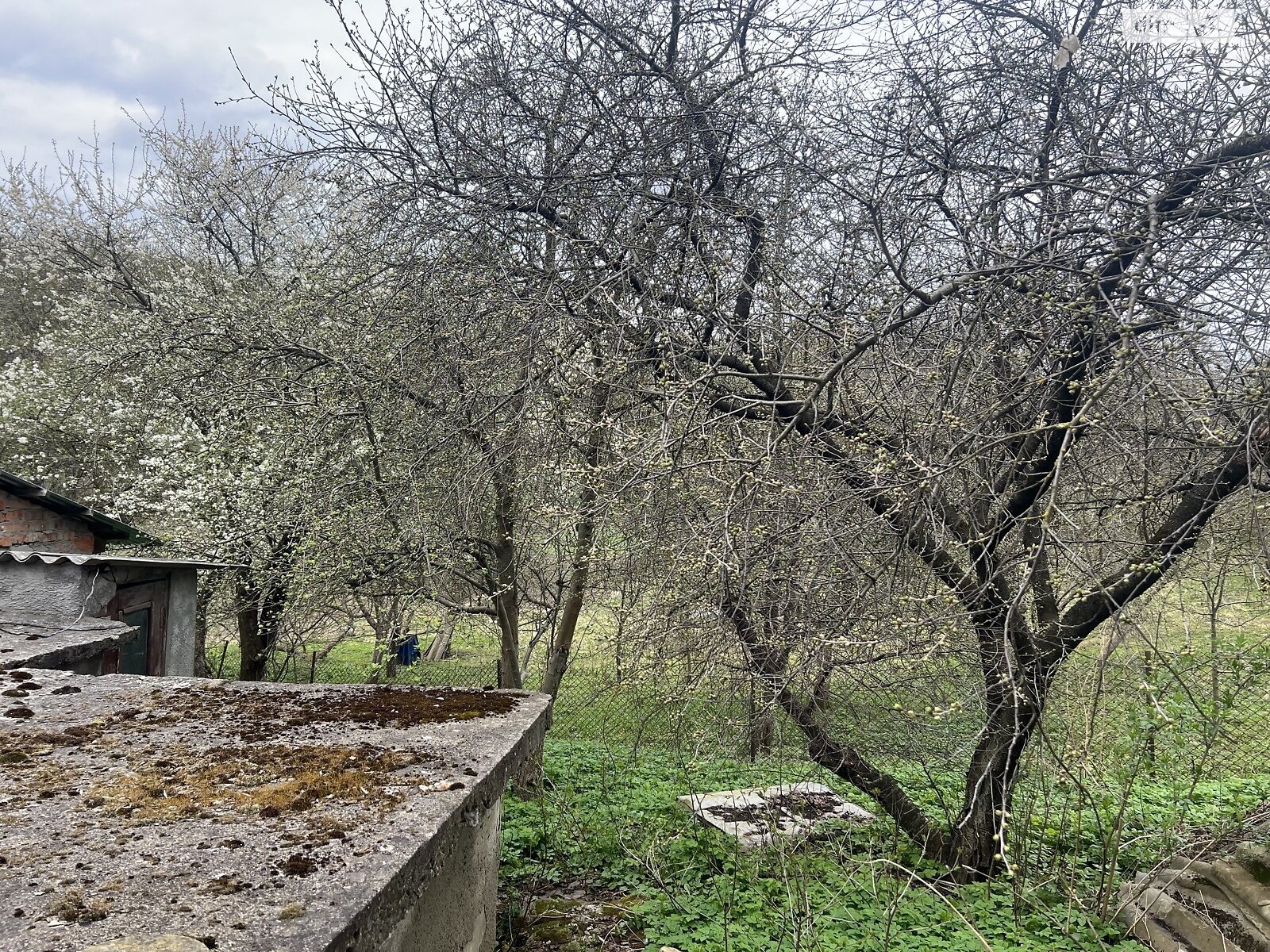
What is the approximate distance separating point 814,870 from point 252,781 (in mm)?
3727

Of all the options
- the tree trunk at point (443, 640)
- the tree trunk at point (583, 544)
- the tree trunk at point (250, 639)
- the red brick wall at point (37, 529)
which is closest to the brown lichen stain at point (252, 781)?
the tree trunk at point (583, 544)

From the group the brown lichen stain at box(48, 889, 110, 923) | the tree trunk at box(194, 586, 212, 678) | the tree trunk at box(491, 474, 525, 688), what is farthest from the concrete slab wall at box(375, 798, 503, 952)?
the tree trunk at box(194, 586, 212, 678)

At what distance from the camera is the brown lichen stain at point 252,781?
2.05m

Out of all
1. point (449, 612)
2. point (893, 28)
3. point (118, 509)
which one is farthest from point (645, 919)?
point (118, 509)

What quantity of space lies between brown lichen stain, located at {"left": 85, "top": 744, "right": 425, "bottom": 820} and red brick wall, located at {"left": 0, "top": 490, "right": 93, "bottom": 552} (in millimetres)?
5120

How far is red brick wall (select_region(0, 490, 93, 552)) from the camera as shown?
6391 millimetres

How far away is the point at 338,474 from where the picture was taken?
6.59 meters

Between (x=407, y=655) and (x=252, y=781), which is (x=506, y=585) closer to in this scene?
(x=407, y=655)

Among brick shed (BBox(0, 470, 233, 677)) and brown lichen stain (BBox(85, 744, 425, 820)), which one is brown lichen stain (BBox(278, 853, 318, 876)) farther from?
brick shed (BBox(0, 470, 233, 677))

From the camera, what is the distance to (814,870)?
4.84 m

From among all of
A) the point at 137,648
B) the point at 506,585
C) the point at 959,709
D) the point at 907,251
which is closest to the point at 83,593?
the point at 137,648

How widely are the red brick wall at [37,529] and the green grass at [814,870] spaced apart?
4478mm

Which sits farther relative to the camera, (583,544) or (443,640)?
(443,640)

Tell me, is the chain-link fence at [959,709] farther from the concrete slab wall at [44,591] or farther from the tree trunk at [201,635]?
the tree trunk at [201,635]
